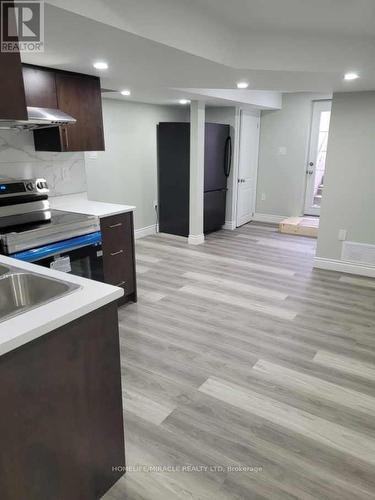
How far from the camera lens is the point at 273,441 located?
75.4 inches

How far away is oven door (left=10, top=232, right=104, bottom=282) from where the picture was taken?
250 cm

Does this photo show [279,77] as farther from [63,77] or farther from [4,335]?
[4,335]

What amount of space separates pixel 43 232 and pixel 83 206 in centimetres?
84

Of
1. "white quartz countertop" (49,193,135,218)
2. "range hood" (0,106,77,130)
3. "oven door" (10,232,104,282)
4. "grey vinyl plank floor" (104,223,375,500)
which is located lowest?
"grey vinyl plank floor" (104,223,375,500)

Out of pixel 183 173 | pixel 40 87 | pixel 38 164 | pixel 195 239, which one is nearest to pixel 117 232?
pixel 38 164

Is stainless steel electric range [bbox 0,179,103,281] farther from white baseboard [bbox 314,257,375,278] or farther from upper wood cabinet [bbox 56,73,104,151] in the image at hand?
white baseboard [bbox 314,257,375,278]

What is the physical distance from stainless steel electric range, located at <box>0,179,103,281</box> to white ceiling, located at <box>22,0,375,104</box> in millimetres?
970

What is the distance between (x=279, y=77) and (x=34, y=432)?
10.0 feet

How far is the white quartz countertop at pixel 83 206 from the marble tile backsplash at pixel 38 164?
0.06 meters

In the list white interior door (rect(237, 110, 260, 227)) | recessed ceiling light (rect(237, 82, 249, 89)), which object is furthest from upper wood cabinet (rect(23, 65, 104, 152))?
white interior door (rect(237, 110, 260, 227))

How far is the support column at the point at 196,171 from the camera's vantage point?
4.94 m

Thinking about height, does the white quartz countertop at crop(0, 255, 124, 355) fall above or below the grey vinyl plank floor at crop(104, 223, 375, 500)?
above

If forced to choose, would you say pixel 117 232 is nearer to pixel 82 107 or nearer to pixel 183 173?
pixel 82 107
